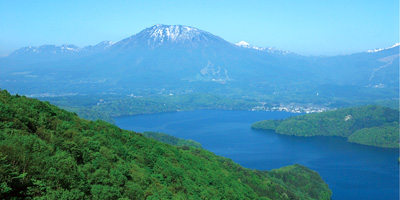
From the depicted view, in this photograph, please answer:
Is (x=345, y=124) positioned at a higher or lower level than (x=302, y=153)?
higher

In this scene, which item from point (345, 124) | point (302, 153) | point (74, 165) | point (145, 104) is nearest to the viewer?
point (74, 165)

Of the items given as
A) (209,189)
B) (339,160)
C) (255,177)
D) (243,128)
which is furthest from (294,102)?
(209,189)

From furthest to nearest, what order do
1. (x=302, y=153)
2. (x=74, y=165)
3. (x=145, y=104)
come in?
(x=145, y=104), (x=302, y=153), (x=74, y=165)

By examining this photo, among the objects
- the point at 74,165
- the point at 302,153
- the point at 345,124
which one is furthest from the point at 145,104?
the point at 74,165

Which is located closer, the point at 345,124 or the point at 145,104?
the point at 345,124

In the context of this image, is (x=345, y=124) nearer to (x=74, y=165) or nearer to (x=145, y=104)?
(x=145, y=104)

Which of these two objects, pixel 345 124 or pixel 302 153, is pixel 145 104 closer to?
pixel 345 124

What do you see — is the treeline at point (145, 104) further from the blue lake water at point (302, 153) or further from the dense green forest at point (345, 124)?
the dense green forest at point (345, 124)

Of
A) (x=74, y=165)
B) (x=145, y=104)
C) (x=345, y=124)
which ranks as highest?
(x=74, y=165)
